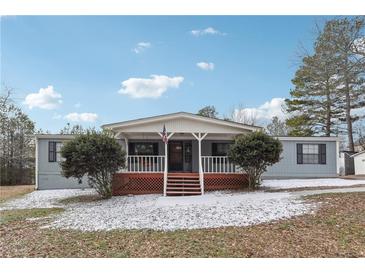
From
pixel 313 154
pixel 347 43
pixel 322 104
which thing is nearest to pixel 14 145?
pixel 313 154

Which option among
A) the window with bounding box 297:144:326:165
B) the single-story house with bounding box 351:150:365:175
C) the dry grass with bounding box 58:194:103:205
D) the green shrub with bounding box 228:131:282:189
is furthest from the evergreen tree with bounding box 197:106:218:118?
the dry grass with bounding box 58:194:103:205

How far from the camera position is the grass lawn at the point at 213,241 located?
191 inches

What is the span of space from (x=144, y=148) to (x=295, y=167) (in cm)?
865

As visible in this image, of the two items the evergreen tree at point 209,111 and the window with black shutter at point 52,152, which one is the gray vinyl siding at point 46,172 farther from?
the evergreen tree at point 209,111

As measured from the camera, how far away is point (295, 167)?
16500 millimetres

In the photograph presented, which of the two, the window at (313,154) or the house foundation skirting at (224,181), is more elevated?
the window at (313,154)

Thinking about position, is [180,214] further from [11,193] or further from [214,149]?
[11,193]

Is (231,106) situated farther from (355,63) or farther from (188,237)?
(188,237)

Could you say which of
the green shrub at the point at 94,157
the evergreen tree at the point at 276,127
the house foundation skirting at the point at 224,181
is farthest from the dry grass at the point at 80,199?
the evergreen tree at the point at 276,127

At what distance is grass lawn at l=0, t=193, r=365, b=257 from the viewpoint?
4.85 m

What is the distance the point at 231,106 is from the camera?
3359 centimetres

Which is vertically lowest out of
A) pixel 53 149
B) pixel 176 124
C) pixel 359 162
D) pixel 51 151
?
pixel 359 162

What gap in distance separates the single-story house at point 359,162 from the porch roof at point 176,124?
37.6 ft
